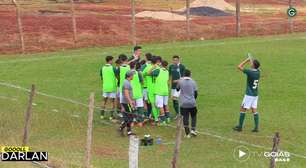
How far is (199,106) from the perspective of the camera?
63.1ft

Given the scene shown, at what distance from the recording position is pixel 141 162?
42.9 feet

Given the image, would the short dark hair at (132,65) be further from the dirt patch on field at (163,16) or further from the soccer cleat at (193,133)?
the dirt patch on field at (163,16)

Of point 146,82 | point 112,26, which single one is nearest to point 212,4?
point 112,26

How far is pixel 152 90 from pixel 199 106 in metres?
2.90

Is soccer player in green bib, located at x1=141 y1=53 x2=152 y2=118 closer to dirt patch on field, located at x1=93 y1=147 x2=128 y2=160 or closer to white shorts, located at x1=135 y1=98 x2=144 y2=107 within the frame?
white shorts, located at x1=135 y1=98 x2=144 y2=107

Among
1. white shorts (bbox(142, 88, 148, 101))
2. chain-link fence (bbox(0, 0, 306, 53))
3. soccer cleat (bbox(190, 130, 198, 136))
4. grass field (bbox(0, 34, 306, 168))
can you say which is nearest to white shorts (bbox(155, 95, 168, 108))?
white shorts (bbox(142, 88, 148, 101))

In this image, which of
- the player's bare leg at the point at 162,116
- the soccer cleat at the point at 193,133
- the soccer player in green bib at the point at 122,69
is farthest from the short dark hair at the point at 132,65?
the soccer cleat at the point at 193,133

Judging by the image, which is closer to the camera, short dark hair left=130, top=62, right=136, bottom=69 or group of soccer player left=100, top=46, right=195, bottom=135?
group of soccer player left=100, top=46, right=195, bottom=135

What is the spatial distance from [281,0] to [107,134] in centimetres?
6175

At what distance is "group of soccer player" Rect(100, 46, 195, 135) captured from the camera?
15547 millimetres

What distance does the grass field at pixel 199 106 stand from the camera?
13.8m

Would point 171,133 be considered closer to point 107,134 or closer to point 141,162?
point 107,134

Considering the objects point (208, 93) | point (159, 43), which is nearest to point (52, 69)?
point (208, 93)

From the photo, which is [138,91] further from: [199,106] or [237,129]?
[199,106]
